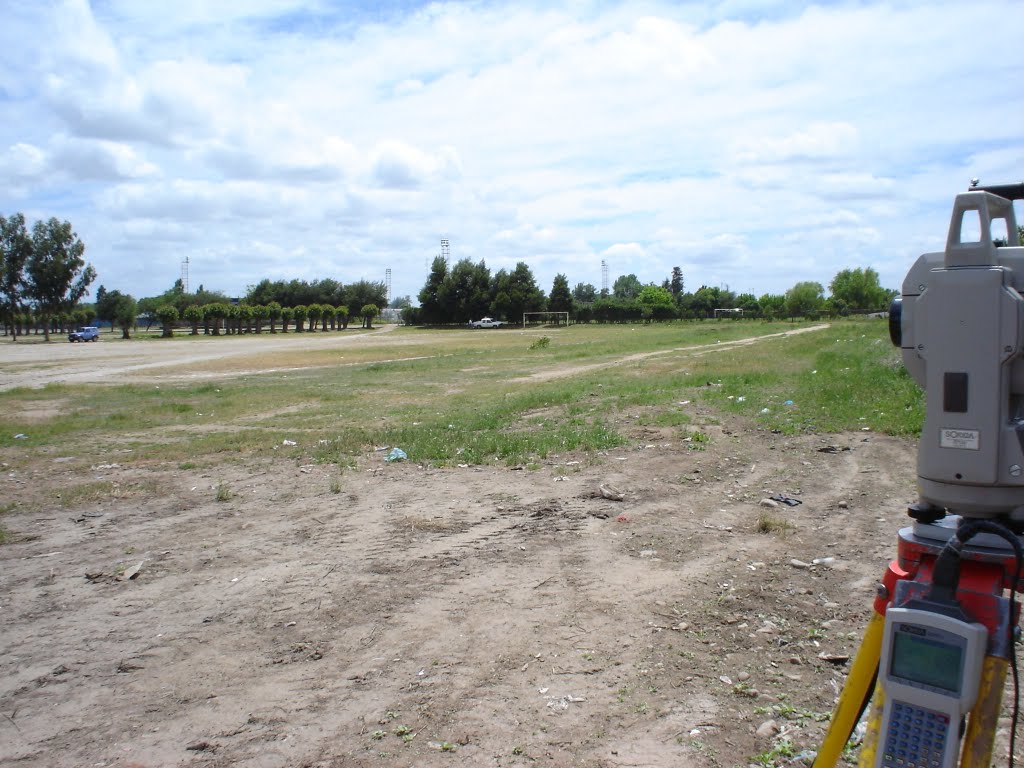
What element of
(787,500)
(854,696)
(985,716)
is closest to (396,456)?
(787,500)

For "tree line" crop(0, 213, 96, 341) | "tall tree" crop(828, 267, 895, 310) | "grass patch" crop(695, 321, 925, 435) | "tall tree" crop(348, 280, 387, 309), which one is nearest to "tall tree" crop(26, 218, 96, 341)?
"tree line" crop(0, 213, 96, 341)

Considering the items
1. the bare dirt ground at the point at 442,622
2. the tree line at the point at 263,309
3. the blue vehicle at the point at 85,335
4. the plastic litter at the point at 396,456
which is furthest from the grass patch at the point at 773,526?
the tree line at the point at 263,309

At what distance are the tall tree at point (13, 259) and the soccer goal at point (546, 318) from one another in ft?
191

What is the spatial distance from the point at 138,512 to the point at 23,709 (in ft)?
12.8

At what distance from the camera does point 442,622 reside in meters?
4.46

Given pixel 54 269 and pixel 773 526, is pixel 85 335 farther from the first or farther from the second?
pixel 773 526

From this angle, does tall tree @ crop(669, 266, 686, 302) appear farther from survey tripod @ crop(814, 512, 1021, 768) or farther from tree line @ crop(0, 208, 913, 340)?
survey tripod @ crop(814, 512, 1021, 768)

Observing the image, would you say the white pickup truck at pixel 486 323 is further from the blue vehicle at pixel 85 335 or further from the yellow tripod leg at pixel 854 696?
the yellow tripod leg at pixel 854 696

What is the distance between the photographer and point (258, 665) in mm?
4062

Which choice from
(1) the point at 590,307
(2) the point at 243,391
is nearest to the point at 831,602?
(2) the point at 243,391

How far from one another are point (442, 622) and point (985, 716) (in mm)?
3059

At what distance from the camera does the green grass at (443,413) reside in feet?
33.5

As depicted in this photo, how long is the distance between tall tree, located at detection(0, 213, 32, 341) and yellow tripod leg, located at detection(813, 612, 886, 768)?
274ft

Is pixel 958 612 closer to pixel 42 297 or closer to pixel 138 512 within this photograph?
pixel 138 512
